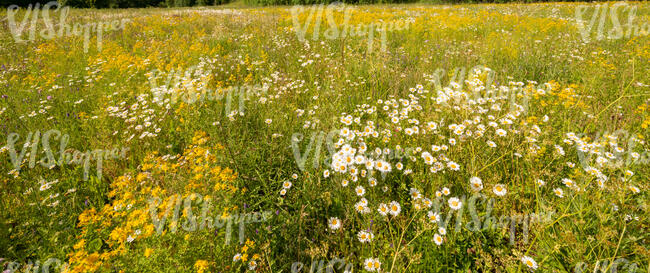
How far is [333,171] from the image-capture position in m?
2.16

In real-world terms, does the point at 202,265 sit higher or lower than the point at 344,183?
lower

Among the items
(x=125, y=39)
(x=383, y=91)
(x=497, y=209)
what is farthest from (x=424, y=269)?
(x=125, y=39)

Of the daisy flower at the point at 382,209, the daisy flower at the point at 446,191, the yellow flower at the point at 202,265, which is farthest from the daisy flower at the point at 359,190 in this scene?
the yellow flower at the point at 202,265

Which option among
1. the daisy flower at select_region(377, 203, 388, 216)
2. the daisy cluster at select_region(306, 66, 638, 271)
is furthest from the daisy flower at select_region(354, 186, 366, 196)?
the daisy flower at select_region(377, 203, 388, 216)

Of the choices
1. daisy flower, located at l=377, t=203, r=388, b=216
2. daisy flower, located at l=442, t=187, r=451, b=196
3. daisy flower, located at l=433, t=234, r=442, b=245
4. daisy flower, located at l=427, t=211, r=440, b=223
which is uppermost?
daisy flower, located at l=442, t=187, r=451, b=196

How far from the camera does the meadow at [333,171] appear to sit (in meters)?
1.64

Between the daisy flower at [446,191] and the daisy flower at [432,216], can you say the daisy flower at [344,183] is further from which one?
the daisy flower at [446,191]

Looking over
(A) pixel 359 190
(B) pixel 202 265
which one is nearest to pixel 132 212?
(B) pixel 202 265

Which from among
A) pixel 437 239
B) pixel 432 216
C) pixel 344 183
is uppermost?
pixel 344 183

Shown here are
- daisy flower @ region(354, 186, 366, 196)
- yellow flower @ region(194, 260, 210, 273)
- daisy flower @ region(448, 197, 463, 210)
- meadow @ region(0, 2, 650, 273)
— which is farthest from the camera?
daisy flower @ region(354, 186, 366, 196)

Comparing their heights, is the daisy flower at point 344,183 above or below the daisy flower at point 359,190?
above

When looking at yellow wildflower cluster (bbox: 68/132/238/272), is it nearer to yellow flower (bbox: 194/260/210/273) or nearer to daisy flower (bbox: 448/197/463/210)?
yellow flower (bbox: 194/260/210/273)

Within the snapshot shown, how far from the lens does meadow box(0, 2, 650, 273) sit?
1.64 meters

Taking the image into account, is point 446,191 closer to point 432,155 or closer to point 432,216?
point 432,216
